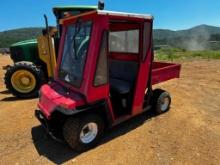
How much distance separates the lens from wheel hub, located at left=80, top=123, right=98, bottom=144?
407cm

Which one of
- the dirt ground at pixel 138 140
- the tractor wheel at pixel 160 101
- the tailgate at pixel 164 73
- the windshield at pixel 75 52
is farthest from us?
the tractor wheel at pixel 160 101

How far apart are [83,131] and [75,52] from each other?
134 cm

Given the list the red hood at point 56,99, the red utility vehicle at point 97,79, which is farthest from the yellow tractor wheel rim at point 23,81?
the red hood at point 56,99

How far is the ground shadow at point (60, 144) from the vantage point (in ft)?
13.2

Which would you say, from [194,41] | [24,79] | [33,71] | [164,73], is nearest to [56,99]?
[164,73]

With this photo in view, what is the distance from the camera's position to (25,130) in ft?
16.2

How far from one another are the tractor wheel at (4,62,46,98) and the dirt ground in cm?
84

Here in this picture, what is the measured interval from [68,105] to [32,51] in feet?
15.5

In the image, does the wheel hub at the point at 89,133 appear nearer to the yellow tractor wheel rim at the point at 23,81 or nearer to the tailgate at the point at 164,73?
the tailgate at the point at 164,73

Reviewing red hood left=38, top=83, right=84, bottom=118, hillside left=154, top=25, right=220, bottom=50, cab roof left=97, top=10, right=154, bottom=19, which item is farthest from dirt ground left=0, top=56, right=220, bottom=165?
hillside left=154, top=25, right=220, bottom=50

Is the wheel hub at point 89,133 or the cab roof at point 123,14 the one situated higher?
the cab roof at point 123,14

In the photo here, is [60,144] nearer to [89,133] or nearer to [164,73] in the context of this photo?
[89,133]

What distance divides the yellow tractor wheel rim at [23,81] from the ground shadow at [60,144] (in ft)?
8.04

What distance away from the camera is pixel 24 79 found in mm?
7176
